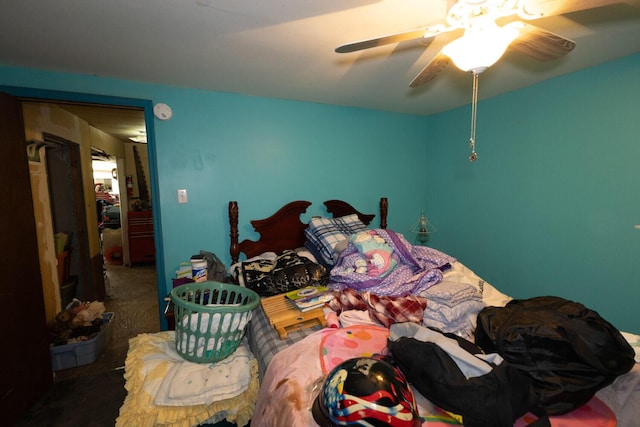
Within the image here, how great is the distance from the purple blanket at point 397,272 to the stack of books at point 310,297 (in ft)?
0.47

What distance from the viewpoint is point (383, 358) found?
1.06 meters

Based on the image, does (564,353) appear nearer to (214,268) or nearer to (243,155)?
(214,268)

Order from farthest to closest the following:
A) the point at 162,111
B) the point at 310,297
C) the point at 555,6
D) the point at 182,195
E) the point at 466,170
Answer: the point at 466,170
the point at 182,195
the point at 162,111
the point at 310,297
the point at 555,6

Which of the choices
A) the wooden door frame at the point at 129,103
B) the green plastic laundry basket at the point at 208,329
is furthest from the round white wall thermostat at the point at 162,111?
the green plastic laundry basket at the point at 208,329

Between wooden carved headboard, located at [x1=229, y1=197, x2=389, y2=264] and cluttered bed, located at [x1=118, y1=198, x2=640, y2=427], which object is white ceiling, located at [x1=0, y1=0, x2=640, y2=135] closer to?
wooden carved headboard, located at [x1=229, y1=197, x2=389, y2=264]

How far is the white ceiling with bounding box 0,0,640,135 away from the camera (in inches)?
46.8

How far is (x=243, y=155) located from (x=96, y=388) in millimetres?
2069

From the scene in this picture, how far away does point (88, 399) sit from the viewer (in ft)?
6.10

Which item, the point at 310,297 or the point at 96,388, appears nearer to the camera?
the point at 310,297

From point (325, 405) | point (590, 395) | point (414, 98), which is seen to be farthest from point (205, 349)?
point (414, 98)

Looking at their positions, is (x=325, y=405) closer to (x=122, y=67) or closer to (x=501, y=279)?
(x=122, y=67)

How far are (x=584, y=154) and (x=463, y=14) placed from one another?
69.2 inches

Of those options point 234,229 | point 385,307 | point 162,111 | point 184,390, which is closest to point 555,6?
point 385,307

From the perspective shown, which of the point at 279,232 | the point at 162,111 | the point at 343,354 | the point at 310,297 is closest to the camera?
the point at 343,354
